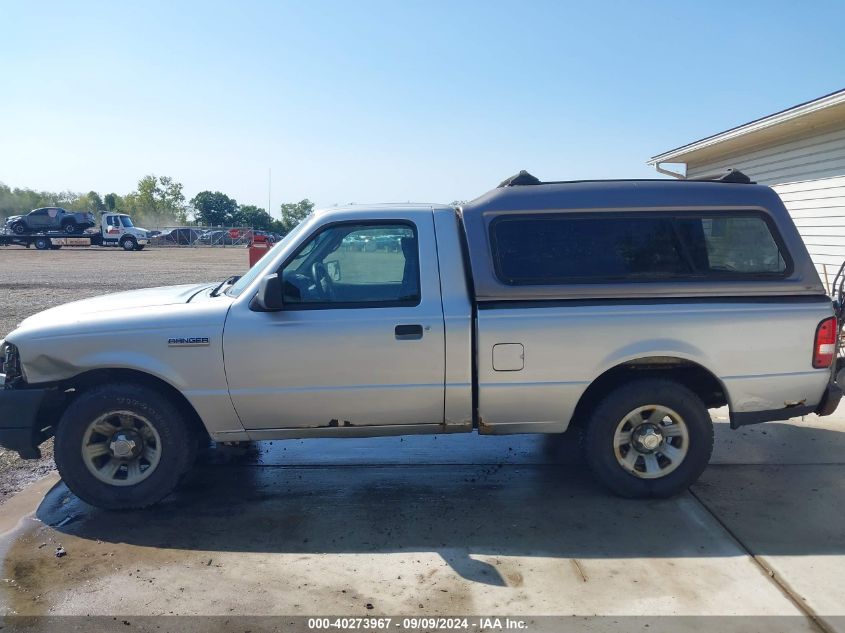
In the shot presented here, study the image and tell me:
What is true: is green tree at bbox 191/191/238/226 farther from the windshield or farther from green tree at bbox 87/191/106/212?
the windshield

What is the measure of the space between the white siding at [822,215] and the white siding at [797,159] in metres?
0.15

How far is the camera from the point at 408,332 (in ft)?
13.1

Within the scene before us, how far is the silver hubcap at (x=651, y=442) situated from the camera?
4.19 m

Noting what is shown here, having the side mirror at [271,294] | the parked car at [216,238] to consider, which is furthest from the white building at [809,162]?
the parked car at [216,238]

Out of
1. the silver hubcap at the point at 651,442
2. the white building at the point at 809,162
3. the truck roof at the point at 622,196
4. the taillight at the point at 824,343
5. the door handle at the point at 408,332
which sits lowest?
the silver hubcap at the point at 651,442

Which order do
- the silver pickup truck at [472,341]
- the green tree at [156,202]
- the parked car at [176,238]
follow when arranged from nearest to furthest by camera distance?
the silver pickup truck at [472,341]
the parked car at [176,238]
the green tree at [156,202]

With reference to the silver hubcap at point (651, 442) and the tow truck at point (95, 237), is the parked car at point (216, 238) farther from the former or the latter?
the silver hubcap at point (651, 442)

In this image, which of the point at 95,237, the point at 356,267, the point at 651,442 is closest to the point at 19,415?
the point at 356,267

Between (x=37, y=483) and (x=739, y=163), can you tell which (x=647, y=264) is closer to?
(x=37, y=483)

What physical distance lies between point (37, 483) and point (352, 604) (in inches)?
116

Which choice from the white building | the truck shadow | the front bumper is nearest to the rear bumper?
the truck shadow

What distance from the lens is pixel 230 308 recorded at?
407 cm

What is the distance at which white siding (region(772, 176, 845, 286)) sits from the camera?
30.9ft

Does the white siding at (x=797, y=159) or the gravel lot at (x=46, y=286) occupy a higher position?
the white siding at (x=797, y=159)
